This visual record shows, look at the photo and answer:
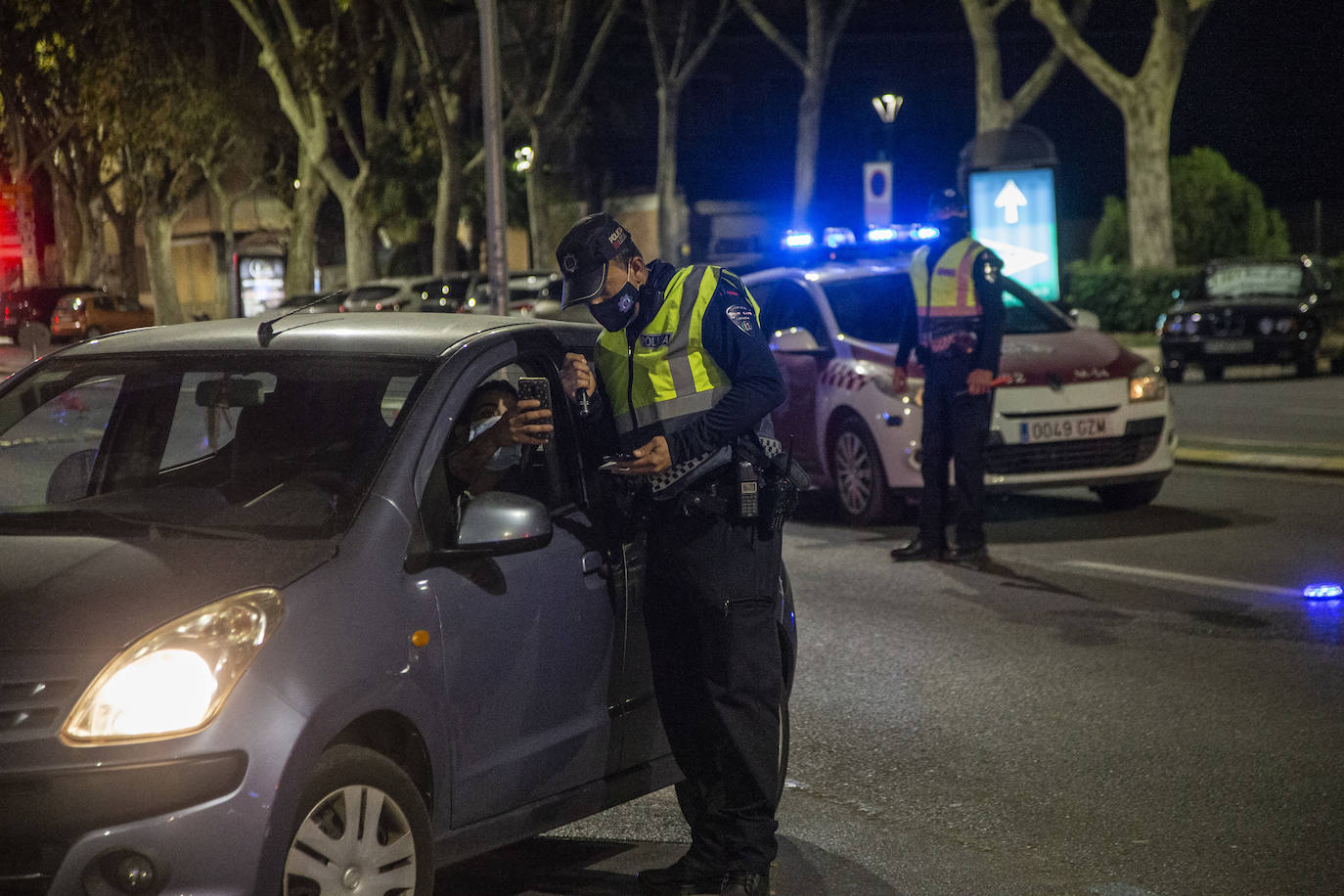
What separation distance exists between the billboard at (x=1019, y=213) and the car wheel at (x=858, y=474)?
1015 cm

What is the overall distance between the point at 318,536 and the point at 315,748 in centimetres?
57

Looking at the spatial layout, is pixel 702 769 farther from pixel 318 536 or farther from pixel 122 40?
pixel 122 40

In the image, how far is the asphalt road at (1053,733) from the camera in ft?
16.8

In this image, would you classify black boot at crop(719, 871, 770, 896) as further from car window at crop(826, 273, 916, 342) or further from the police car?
car window at crop(826, 273, 916, 342)

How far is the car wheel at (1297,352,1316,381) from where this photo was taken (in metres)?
26.1

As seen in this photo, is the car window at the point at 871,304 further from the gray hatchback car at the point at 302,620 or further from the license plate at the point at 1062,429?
the gray hatchback car at the point at 302,620

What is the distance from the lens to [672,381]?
4.80 meters

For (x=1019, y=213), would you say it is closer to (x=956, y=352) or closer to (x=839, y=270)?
(x=839, y=270)

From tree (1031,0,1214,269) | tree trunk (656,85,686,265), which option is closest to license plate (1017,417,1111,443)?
tree (1031,0,1214,269)

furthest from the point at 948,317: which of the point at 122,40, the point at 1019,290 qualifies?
the point at 122,40

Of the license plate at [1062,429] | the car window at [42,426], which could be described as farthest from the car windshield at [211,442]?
the license plate at [1062,429]

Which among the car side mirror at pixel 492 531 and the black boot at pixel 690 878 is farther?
the black boot at pixel 690 878

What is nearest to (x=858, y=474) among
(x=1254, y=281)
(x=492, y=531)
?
(x=492, y=531)

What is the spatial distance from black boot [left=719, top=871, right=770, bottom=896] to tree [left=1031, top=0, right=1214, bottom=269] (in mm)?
27402
